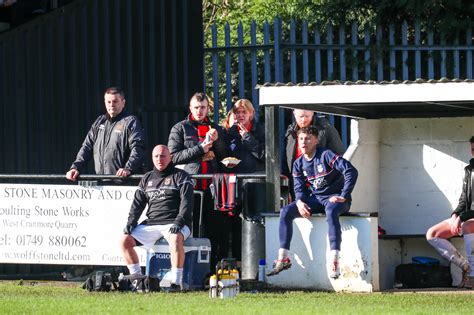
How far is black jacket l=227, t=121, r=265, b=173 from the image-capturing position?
17.3 metres

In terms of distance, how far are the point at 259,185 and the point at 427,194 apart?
2.24 m

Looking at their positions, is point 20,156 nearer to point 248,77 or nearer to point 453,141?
point 248,77

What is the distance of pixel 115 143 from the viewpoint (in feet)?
56.6

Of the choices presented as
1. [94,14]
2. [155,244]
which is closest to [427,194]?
[155,244]

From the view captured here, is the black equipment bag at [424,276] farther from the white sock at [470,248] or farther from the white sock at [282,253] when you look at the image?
the white sock at [282,253]

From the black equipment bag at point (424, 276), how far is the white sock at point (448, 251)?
409 mm

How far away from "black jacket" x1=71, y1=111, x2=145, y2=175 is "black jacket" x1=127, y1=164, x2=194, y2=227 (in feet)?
2.64

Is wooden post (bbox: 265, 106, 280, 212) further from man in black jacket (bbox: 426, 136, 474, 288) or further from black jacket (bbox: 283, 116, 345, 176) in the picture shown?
man in black jacket (bbox: 426, 136, 474, 288)

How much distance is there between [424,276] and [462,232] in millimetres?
755

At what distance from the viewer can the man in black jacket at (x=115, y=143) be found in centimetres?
1717

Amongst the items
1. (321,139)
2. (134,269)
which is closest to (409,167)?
(321,139)

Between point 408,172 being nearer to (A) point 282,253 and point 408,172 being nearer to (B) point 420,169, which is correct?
(B) point 420,169

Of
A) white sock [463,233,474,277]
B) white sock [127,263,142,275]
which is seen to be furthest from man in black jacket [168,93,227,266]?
white sock [463,233,474,277]

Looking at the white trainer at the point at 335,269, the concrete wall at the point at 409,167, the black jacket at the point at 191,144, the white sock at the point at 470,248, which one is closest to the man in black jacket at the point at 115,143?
the black jacket at the point at 191,144
